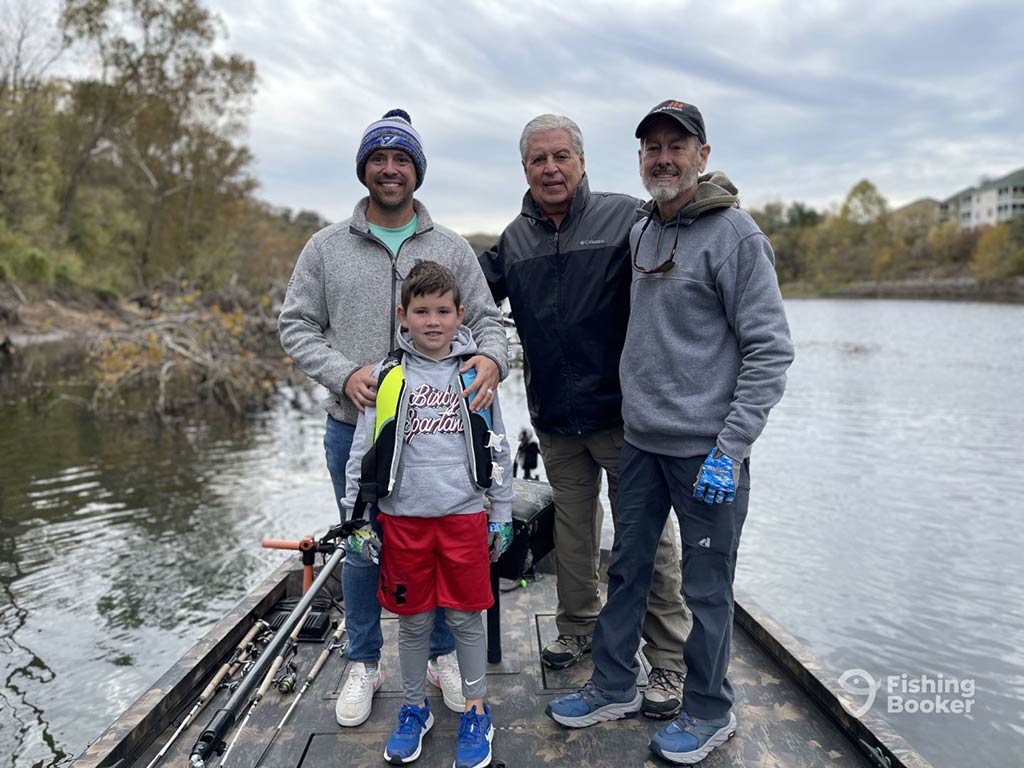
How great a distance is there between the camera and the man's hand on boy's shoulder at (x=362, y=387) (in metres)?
2.78

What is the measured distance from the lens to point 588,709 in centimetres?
291

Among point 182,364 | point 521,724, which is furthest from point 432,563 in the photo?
point 182,364

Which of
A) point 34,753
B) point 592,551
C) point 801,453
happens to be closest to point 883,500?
point 801,453

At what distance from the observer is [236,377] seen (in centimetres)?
1545

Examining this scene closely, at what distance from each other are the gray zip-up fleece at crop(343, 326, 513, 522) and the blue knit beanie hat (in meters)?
0.72

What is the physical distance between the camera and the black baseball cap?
2.67 meters

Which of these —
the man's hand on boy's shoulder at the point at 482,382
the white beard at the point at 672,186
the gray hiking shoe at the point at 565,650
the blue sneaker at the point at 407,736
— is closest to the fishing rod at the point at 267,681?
the blue sneaker at the point at 407,736

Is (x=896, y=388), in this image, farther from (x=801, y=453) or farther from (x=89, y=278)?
(x=89, y=278)

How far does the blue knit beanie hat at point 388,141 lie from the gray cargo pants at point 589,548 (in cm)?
134

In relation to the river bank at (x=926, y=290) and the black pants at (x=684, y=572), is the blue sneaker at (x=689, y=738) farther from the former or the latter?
the river bank at (x=926, y=290)

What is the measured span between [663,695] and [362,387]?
1.73 m

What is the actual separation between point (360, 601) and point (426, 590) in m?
0.50

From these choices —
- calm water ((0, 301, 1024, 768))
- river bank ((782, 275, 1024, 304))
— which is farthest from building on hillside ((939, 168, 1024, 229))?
calm water ((0, 301, 1024, 768))

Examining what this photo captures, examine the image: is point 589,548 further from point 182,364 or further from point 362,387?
point 182,364
